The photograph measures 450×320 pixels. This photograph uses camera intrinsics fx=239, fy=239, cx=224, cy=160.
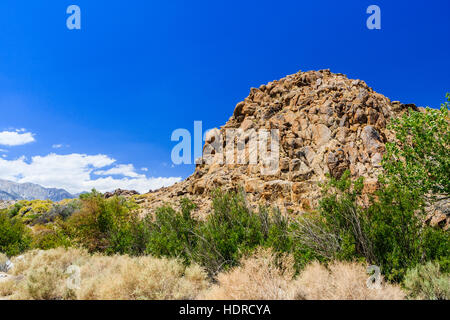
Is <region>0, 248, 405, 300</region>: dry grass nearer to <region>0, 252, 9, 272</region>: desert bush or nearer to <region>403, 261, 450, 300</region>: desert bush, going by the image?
<region>403, 261, 450, 300</region>: desert bush

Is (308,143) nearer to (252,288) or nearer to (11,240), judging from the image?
(252,288)

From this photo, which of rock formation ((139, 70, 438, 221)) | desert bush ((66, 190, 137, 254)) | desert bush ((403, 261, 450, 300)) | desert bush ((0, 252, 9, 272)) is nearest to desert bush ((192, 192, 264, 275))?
desert bush ((403, 261, 450, 300))

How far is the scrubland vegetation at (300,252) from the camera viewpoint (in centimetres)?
600

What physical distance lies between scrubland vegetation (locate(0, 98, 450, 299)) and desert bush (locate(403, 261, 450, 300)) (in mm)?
23

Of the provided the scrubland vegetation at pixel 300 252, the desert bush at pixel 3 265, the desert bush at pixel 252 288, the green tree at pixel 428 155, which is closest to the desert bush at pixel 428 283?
the scrubland vegetation at pixel 300 252

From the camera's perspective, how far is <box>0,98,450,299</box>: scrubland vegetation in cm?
600

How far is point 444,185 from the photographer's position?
34.4 ft

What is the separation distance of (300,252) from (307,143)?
22233 mm

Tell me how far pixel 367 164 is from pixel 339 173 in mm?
2959
